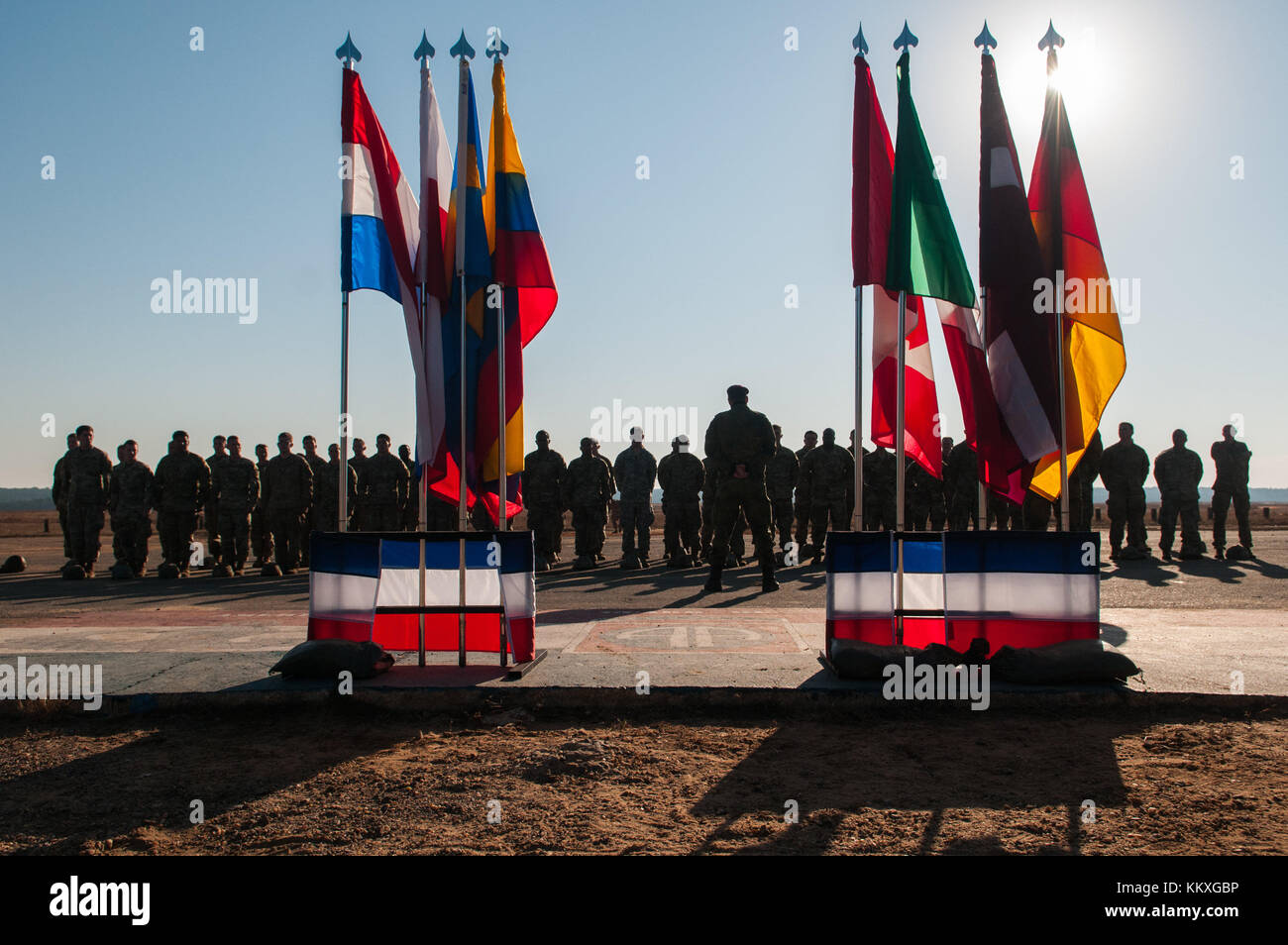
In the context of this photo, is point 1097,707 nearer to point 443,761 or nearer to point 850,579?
point 850,579

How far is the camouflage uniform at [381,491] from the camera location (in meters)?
16.2

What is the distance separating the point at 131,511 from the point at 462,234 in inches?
446

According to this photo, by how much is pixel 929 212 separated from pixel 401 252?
355cm

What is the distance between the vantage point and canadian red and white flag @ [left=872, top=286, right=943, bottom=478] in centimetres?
688

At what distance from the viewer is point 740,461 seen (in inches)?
408

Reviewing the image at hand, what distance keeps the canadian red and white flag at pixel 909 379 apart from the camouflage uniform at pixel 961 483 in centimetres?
1047

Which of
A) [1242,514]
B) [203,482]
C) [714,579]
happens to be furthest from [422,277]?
[1242,514]

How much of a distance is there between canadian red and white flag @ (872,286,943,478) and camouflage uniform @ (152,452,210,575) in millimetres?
12136

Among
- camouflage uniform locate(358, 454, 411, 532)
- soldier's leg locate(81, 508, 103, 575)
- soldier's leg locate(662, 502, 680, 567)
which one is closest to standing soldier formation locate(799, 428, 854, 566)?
soldier's leg locate(662, 502, 680, 567)

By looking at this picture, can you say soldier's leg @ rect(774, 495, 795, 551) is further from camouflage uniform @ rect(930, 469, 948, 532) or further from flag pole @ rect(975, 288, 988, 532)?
flag pole @ rect(975, 288, 988, 532)

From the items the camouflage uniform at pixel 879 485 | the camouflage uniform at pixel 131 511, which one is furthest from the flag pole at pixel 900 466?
the camouflage uniform at pixel 131 511

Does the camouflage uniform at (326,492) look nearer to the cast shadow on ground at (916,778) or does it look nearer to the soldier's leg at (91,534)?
the soldier's leg at (91,534)

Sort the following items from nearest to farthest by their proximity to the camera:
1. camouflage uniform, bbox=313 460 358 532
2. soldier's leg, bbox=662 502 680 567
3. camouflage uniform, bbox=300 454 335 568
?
1. soldier's leg, bbox=662 502 680 567
2. camouflage uniform, bbox=313 460 358 532
3. camouflage uniform, bbox=300 454 335 568

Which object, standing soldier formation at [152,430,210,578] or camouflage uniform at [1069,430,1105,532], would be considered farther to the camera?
standing soldier formation at [152,430,210,578]
